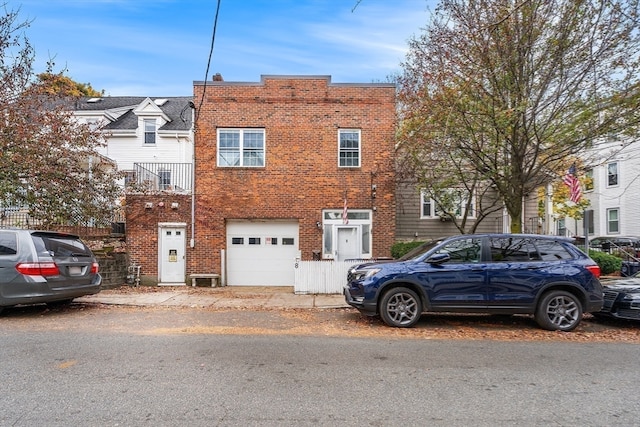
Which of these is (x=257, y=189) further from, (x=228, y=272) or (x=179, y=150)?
(x=179, y=150)

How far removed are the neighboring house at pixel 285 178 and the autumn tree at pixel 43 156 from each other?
1.81 meters

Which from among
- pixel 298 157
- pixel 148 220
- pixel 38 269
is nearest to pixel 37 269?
pixel 38 269

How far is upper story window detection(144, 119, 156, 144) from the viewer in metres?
23.8

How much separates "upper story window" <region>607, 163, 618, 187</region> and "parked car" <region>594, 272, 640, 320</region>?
2014 centimetres

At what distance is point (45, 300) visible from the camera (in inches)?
324

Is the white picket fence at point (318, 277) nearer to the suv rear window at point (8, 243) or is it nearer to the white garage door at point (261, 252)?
the white garage door at point (261, 252)

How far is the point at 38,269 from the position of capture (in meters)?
8.13

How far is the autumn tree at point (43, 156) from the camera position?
1198 cm

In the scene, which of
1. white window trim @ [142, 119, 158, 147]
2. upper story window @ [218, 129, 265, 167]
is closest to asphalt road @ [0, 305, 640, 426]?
upper story window @ [218, 129, 265, 167]

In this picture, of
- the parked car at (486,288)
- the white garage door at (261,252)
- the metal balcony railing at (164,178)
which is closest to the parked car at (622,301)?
the parked car at (486,288)

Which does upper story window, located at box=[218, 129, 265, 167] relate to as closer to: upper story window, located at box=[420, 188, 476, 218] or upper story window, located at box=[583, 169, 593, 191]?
upper story window, located at box=[420, 188, 476, 218]

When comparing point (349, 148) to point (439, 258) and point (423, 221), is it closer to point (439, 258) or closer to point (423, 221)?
point (423, 221)

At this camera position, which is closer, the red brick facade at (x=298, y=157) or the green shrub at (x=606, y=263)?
the green shrub at (x=606, y=263)

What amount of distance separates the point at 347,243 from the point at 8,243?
9303 millimetres
